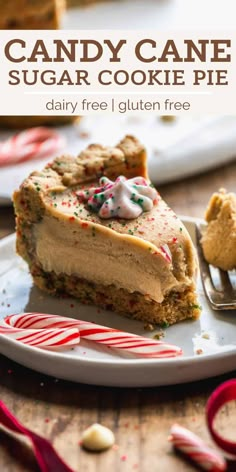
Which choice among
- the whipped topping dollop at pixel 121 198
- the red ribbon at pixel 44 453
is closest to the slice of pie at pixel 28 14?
the whipped topping dollop at pixel 121 198

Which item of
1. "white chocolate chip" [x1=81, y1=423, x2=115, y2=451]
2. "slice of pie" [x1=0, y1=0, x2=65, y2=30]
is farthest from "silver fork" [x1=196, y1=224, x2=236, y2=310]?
"slice of pie" [x1=0, y1=0, x2=65, y2=30]

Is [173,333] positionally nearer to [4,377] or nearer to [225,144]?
[4,377]

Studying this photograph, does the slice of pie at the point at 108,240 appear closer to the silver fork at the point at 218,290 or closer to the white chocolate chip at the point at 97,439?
the silver fork at the point at 218,290

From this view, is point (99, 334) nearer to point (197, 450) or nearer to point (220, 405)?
point (220, 405)

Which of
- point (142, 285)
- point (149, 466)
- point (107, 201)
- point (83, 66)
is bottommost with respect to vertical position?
point (149, 466)

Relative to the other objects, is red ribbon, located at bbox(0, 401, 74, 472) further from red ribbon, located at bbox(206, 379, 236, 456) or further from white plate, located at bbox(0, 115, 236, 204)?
white plate, located at bbox(0, 115, 236, 204)

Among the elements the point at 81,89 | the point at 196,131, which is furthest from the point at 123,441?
the point at 196,131
